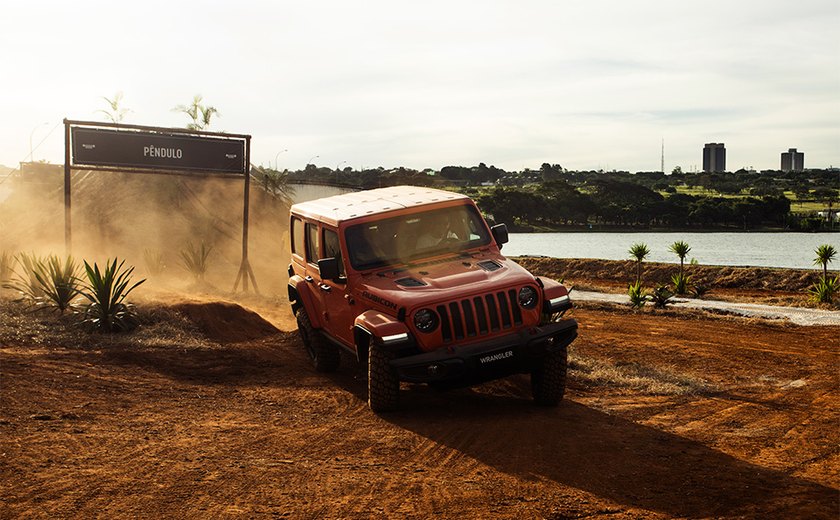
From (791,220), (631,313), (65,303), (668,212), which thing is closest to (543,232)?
(668,212)

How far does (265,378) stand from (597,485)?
20.2ft

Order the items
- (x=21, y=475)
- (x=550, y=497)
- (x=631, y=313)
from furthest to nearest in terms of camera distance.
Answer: (x=631, y=313) → (x=21, y=475) → (x=550, y=497)

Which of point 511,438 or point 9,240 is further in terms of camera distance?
point 9,240

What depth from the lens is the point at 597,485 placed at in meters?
6.55

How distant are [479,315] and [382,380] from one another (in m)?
1.34

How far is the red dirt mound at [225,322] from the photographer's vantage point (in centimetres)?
1498

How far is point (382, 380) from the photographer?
8.88 metres

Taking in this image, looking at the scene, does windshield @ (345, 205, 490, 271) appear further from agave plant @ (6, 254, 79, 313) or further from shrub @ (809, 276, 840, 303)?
shrub @ (809, 276, 840, 303)

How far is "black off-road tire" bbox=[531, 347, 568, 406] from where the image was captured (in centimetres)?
921

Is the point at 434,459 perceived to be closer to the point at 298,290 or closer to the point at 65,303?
the point at 298,290

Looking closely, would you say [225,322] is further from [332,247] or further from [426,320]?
[426,320]

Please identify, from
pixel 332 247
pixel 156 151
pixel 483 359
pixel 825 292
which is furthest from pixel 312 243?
pixel 825 292

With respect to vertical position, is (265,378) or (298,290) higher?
(298,290)

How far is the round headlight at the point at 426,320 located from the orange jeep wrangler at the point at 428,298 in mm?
11
